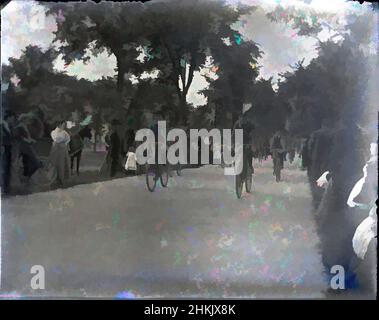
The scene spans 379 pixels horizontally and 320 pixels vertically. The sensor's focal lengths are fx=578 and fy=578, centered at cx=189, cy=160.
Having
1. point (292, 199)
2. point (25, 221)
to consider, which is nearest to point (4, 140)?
point (25, 221)

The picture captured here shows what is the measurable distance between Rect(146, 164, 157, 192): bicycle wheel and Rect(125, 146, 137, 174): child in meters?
0.07

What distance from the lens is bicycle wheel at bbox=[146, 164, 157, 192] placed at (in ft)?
9.92

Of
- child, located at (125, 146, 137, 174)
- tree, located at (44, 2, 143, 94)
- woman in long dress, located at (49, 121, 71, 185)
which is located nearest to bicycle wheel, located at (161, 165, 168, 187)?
child, located at (125, 146, 137, 174)

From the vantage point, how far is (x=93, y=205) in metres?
3.02

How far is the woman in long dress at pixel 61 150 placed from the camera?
9.93 feet

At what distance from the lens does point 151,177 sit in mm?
3025

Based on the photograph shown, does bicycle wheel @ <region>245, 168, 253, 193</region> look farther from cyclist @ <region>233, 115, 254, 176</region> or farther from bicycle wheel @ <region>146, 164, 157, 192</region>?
bicycle wheel @ <region>146, 164, 157, 192</region>

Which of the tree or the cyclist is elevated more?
the tree

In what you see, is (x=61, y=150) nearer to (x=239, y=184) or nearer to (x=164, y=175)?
(x=164, y=175)

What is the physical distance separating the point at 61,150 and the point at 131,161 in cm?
37

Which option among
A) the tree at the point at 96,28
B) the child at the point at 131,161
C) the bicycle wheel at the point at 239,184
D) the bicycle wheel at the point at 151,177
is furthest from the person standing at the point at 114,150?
the bicycle wheel at the point at 239,184

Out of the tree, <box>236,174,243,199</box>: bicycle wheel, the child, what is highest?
the tree

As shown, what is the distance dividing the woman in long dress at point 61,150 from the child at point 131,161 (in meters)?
0.31

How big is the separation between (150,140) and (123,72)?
15.4 inches
